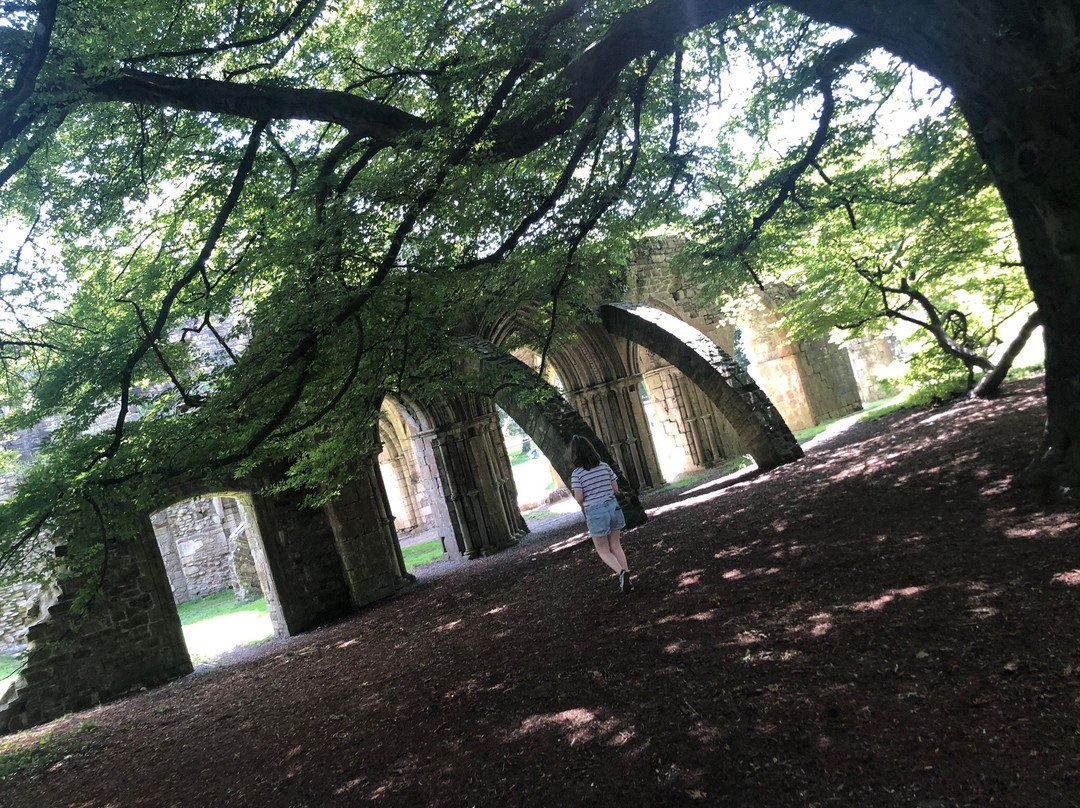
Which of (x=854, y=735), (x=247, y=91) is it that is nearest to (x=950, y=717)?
(x=854, y=735)

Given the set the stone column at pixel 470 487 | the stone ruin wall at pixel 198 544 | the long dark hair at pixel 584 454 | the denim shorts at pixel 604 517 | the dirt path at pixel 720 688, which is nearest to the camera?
the dirt path at pixel 720 688

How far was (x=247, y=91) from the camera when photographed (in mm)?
4949

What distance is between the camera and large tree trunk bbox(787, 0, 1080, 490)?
432 centimetres

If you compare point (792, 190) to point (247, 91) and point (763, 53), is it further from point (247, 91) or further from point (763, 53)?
point (247, 91)

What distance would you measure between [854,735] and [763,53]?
6.64 m

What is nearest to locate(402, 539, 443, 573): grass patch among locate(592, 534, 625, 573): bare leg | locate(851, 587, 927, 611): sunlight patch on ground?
locate(592, 534, 625, 573): bare leg

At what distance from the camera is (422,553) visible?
58.1ft

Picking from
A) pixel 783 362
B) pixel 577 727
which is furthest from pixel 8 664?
pixel 783 362

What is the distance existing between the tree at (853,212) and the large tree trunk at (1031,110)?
4.77ft

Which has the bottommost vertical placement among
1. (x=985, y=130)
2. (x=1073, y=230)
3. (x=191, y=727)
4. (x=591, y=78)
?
(x=191, y=727)

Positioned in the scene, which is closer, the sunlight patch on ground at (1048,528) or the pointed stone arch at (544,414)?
the sunlight patch on ground at (1048,528)

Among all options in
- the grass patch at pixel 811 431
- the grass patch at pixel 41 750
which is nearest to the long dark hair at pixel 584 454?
the grass patch at pixel 41 750

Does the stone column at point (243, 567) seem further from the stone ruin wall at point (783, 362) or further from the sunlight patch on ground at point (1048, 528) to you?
the sunlight patch on ground at point (1048, 528)

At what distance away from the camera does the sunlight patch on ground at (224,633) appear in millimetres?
12123
